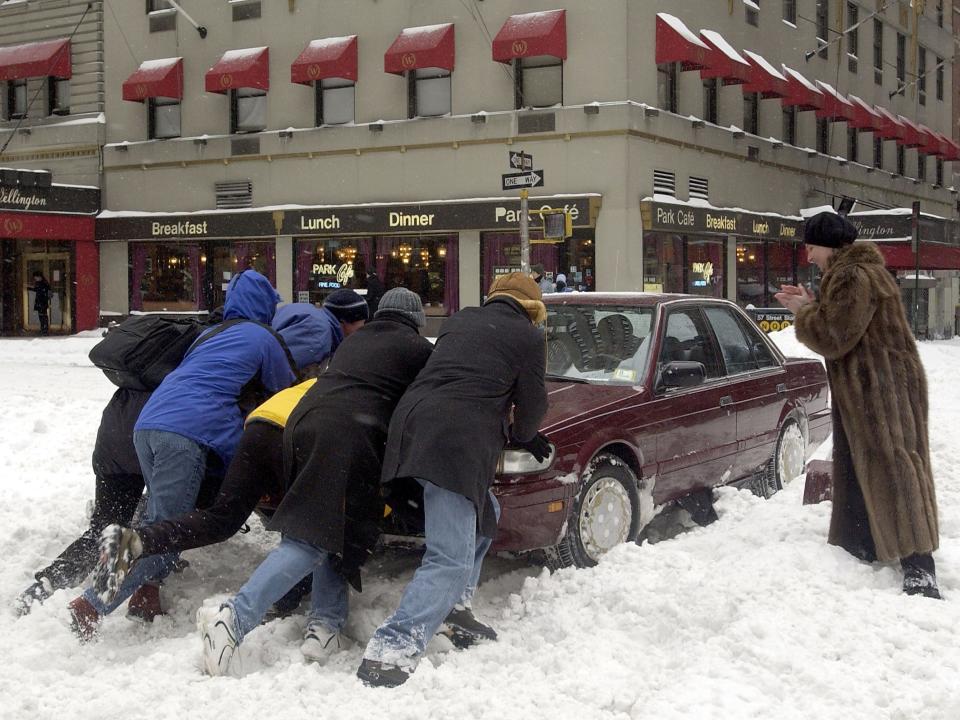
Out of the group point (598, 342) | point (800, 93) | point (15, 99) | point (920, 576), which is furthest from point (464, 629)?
point (15, 99)

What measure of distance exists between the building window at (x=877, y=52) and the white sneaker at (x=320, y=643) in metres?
34.3

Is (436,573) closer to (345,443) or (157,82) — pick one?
(345,443)

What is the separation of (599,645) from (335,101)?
22.9 metres

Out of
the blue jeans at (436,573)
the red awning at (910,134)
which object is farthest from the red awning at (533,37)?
the blue jeans at (436,573)

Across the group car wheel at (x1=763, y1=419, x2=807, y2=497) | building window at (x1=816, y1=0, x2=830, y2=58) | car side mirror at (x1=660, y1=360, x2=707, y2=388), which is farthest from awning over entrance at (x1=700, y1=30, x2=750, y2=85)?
car side mirror at (x1=660, y1=360, x2=707, y2=388)

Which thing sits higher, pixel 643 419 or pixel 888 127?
pixel 888 127

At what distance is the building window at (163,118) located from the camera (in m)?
27.8

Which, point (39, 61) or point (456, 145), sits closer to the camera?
point (456, 145)

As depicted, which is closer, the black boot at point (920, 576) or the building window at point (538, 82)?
the black boot at point (920, 576)

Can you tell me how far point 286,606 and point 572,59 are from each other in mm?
19850

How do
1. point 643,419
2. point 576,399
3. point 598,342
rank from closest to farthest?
point 576,399 < point 643,419 < point 598,342

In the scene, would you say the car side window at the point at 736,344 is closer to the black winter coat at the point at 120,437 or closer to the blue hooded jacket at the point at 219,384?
the blue hooded jacket at the point at 219,384

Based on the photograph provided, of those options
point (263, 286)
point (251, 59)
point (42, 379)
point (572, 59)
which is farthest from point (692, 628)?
point (251, 59)

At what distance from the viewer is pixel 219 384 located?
525 cm
